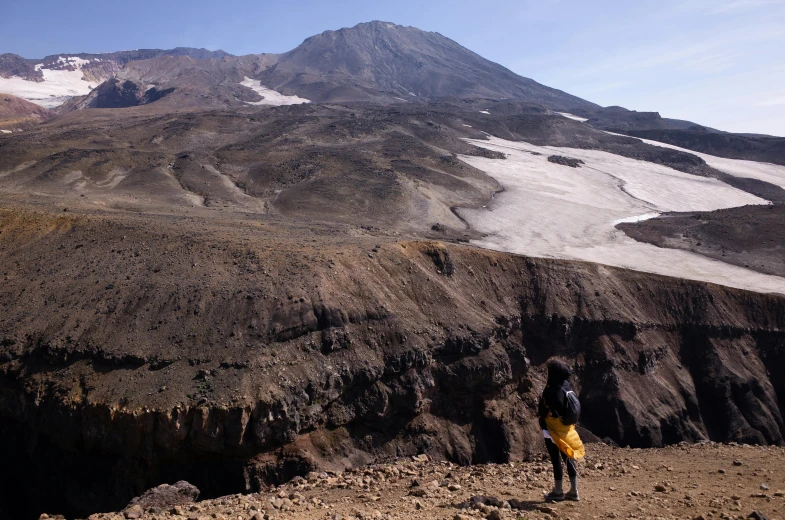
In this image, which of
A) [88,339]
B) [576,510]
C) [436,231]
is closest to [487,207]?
[436,231]

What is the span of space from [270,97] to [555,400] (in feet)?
440

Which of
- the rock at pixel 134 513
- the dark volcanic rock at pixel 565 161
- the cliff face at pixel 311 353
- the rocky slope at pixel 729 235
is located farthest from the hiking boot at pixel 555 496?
the dark volcanic rock at pixel 565 161

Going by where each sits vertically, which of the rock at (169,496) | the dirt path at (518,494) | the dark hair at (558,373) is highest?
the dark hair at (558,373)

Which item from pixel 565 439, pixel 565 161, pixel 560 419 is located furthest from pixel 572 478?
pixel 565 161

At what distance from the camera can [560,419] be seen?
8.09 metres

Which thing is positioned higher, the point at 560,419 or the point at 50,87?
the point at 50,87

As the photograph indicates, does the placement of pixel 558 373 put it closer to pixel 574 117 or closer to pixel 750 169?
pixel 750 169

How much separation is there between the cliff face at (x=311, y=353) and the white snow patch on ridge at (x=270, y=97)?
104 meters

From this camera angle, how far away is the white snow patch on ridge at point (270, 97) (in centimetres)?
12436

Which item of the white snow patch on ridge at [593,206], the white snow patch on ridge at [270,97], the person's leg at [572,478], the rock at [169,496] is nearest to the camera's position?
the person's leg at [572,478]

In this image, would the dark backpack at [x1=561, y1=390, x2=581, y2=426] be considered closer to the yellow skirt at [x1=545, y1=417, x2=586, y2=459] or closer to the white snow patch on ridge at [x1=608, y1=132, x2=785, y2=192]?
the yellow skirt at [x1=545, y1=417, x2=586, y2=459]

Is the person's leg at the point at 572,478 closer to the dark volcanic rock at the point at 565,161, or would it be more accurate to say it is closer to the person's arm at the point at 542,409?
the person's arm at the point at 542,409

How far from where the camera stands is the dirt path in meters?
8.28

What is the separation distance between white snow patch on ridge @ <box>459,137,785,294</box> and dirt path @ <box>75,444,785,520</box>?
72.1ft
